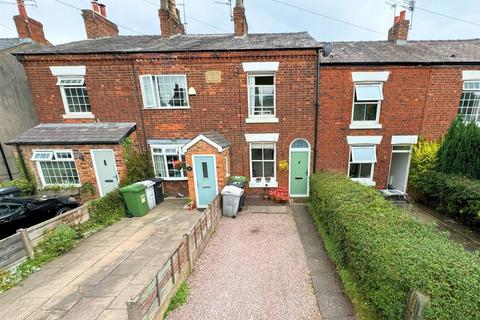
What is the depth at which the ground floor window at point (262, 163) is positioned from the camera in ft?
30.4

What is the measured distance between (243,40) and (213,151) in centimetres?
571

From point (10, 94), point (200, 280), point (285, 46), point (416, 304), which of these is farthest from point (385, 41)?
point (10, 94)

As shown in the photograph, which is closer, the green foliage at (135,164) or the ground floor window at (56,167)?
the ground floor window at (56,167)

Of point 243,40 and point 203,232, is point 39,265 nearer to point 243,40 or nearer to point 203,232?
point 203,232

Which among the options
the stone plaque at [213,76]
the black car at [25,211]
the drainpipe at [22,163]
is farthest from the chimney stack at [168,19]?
the black car at [25,211]

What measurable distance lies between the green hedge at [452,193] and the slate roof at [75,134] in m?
13.0

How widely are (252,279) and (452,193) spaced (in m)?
8.11

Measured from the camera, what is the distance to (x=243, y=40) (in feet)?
31.1

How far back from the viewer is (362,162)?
913cm

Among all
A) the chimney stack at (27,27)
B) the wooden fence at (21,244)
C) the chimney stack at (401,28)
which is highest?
the chimney stack at (27,27)

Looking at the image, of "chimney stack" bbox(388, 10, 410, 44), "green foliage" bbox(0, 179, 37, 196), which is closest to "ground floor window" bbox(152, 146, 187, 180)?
"green foliage" bbox(0, 179, 37, 196)

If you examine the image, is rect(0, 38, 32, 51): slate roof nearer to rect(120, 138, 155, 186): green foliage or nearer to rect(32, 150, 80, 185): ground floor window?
rect(32, 150, 80, 185): ground floor window

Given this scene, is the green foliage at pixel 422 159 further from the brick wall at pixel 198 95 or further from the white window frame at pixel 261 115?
the white window frame at pixel 261 115

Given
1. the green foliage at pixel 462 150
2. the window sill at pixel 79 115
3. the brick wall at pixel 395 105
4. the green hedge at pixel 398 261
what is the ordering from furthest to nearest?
the window sill at pixel 79 115 < the brick wall at pixel 395 105 < the green foliage at pixel 462 150 < the green hedge at pixel 398 261
